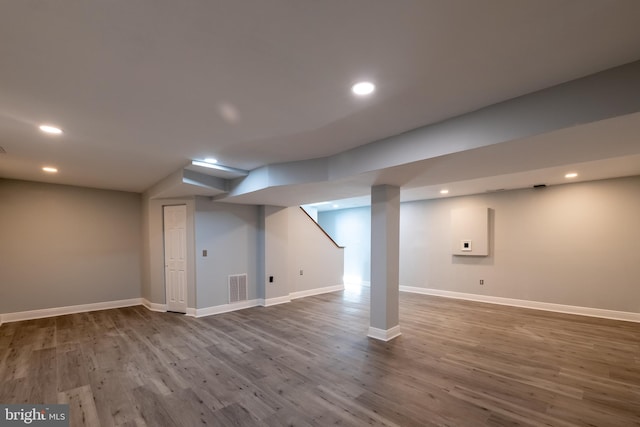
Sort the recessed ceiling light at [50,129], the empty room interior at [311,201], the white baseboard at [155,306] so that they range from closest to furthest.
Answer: the empty room interior at [311,201] < the recessed ceiling light at [50,129] < the white baseboard at [155,306]

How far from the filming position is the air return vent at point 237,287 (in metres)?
5.74

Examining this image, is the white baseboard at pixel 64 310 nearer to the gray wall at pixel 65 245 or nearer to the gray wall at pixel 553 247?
the gray wall at pixel 65 245

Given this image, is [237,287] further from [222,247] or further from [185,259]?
[185,259]

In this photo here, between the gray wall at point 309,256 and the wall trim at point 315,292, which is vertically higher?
the gray wall at point 309,256

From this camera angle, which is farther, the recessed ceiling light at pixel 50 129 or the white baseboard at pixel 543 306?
the white baseboard at pixel 543 306

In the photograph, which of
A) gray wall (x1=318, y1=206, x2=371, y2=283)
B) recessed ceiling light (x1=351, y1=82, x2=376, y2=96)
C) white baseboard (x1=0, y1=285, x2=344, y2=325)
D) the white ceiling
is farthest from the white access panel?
recessed ceiling light (x1=351, y1=82, x2=376, y2=96)

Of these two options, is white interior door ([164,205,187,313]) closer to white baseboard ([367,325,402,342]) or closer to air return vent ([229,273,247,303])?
air return vent ([229,273,247,303])

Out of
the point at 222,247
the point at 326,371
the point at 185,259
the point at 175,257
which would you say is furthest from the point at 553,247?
the point at 175,257

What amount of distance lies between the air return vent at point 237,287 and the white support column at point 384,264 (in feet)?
9.67

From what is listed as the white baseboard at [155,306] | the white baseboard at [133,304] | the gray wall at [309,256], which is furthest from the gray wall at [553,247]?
the white baseboard at [155,306]

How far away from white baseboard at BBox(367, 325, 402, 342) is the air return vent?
2.92m

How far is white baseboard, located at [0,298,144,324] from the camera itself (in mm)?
5090

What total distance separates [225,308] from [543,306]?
6318 mm

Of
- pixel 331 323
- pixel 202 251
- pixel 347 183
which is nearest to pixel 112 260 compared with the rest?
pixel 202 251
